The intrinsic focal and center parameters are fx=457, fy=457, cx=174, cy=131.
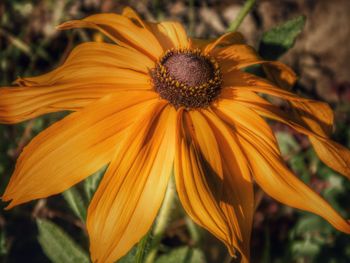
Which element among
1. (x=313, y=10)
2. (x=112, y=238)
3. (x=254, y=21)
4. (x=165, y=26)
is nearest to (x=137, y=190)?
(x=112, y=238)

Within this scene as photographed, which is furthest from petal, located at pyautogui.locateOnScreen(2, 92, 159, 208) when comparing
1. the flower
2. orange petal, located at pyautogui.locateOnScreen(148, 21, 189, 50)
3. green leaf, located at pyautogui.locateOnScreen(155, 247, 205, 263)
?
green leaf, located at pyautogui.locateOnScreen(155, 247, 205, 263)

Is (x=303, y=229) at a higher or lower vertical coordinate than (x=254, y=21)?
lower

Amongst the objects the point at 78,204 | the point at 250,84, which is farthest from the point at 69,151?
the point at 250,84

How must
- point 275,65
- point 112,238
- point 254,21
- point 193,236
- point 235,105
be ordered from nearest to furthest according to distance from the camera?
point 112,238 < point 235,105 < point 275,65 < point 193,236 < point 254,21

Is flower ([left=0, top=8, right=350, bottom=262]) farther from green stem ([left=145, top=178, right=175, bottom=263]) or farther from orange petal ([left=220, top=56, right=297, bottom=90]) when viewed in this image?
green stem ([left=145, top=178, right=175, bottom=263])

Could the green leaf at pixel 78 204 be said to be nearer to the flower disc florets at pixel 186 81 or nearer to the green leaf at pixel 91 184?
the green leaf at pixel 91 184

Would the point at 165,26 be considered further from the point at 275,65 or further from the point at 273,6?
the point at 273,6

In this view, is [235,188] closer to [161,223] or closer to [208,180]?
[208,180]
